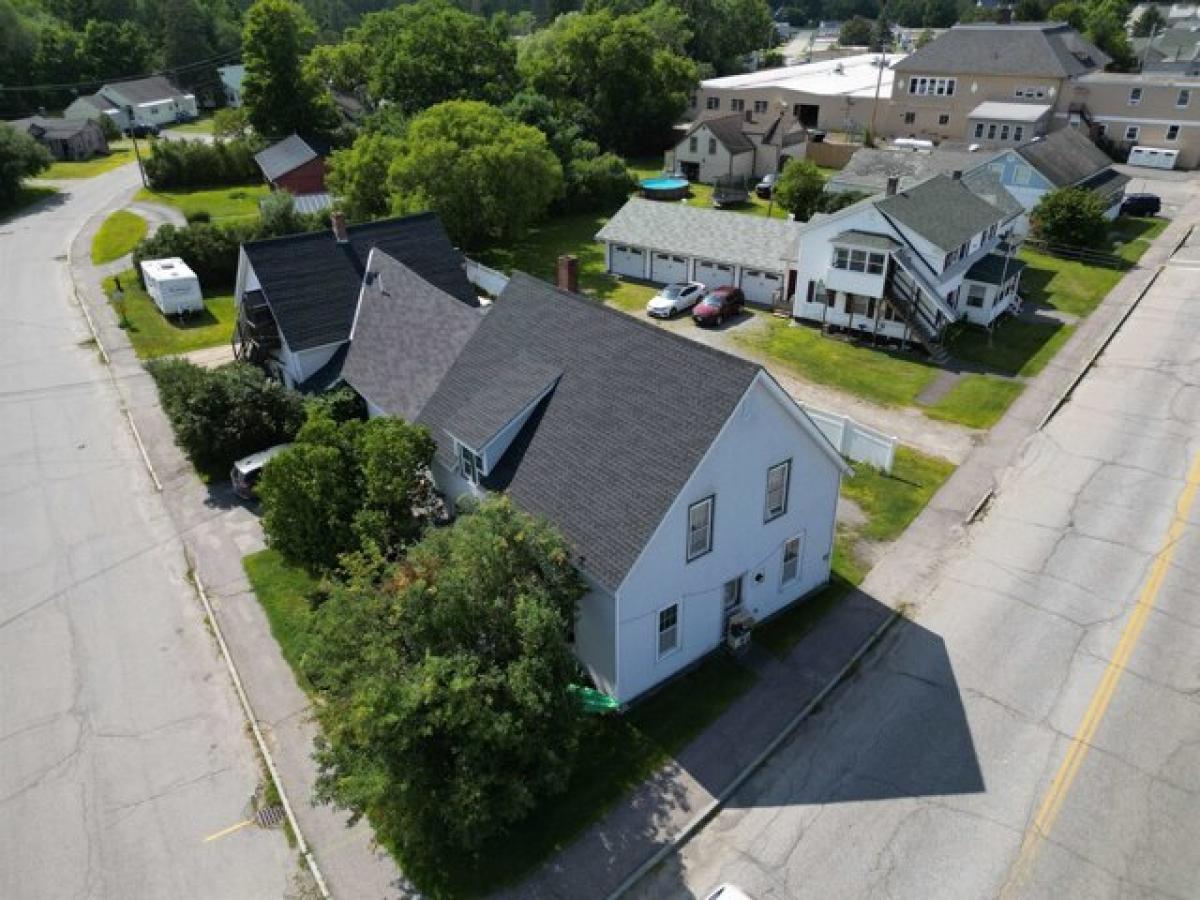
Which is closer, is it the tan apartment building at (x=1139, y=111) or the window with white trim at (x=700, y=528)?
the window with white trim at (x=700, y=528)

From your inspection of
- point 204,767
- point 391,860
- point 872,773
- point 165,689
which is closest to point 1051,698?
point 872,773

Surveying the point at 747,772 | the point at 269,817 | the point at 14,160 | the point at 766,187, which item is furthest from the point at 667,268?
the point at 14,160

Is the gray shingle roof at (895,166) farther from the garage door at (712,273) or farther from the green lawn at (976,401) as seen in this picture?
the green lawn at (976,401)

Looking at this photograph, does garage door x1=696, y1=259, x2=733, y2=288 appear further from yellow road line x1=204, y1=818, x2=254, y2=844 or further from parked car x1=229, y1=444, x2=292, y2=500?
yellow road line x1=204, y1=818, x2=254, y2=844

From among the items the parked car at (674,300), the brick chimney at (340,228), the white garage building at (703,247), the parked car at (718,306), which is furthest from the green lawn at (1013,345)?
the brick chimney at (340,228)

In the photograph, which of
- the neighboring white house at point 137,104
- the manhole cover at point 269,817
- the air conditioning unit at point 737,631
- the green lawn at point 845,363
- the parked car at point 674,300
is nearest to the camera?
the manhole cover at point 269,817

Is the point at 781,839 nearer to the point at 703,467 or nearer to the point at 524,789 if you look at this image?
the point at 524,789

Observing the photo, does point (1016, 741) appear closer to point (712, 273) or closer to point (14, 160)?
point (712, 273)
